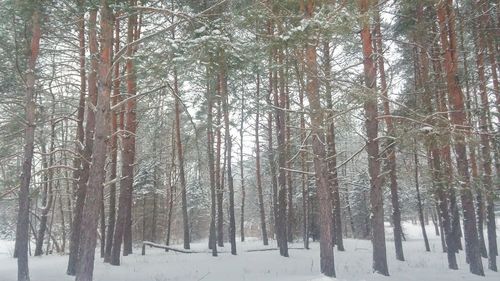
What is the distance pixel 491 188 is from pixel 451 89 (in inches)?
116

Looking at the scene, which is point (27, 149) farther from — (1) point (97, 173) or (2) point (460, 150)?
(2) point (460, 150)

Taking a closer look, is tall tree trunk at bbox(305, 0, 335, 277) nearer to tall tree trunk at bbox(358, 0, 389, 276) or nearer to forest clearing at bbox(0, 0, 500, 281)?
forest clearing at bbox(0, 0, 500, 281)

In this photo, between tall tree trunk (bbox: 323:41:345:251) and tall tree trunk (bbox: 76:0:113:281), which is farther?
tall tree trunk (bbox: 323:41:345:251)

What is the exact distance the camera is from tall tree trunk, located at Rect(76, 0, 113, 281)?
283 inches

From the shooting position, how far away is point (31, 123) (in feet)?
32.9

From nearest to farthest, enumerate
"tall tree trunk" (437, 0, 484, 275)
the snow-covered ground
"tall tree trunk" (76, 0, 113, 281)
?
"tall tree trunk" (76, 0, 113, 281), the snow-covered ground, "tall tree trunk" (437, 0, 484, 275)

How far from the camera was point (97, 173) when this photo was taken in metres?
7.35

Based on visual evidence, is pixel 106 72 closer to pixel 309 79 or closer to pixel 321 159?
pixel 309 79

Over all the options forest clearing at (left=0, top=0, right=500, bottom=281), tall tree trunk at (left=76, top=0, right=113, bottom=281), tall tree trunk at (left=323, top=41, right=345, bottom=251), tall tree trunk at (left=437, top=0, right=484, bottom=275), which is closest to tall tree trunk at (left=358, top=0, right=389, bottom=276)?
forest clearing at (left=0, top=0, right=500, bottom=281)

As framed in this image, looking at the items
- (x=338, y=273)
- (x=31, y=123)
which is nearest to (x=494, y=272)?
(x=338, y=273)

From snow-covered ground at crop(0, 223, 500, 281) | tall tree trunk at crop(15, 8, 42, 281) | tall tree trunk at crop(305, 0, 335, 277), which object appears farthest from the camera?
snow-covered ground at crop(0, 223, 500, 281)

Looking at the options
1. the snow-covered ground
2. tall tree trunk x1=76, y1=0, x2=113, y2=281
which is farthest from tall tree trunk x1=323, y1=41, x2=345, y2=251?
tall tree trunk x1=76, y1=0, x2=113, y2=281

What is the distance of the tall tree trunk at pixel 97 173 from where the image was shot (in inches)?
283

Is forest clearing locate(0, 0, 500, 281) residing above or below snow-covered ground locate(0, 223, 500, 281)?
above
